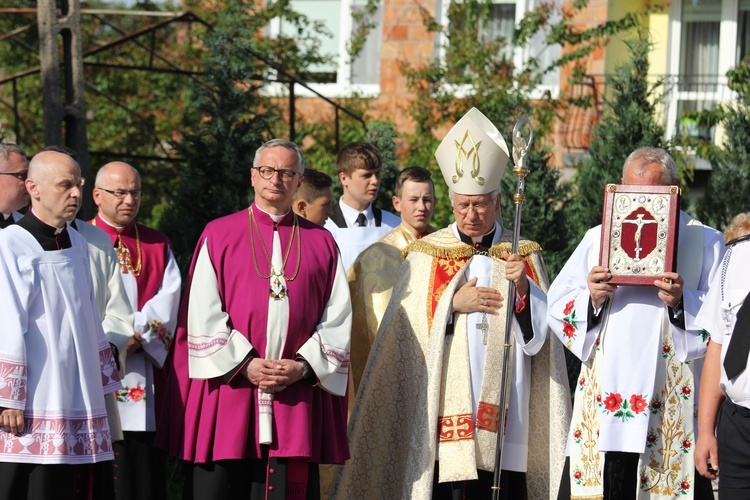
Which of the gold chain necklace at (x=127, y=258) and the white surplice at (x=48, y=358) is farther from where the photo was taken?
the gold chain necklace at (x=127, y=258)

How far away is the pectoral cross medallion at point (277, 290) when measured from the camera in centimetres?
702

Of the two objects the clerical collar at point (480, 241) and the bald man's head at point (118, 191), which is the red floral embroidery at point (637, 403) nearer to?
the clerical collar at point (480, 241)

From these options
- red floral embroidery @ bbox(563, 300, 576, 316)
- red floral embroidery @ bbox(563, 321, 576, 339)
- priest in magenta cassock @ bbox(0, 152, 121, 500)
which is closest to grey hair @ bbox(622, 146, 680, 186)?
red floral embroidery @ bbox(563, 300, 576, 316)

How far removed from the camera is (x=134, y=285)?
26.4 feet

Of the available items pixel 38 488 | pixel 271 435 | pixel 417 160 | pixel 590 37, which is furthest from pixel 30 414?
pixel 590 37

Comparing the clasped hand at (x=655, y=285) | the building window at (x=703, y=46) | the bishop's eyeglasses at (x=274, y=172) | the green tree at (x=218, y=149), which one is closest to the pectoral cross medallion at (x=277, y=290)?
the bishop's eyeglasses at (x=274, y=172)

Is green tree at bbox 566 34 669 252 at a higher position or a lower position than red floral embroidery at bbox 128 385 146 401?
higher

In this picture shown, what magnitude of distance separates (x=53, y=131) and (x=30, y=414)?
4.83 m

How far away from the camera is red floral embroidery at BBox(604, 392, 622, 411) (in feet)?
21.4

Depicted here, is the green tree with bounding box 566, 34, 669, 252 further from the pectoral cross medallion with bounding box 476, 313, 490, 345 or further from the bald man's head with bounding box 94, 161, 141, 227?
the bald man's head with bounding box 94, 161, 141, 227

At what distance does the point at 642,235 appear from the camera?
21.1ft

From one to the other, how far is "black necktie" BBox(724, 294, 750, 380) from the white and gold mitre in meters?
2.09

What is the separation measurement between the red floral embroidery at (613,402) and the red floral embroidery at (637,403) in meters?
0.06

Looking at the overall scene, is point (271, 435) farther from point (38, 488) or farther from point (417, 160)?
point (417, 160)
